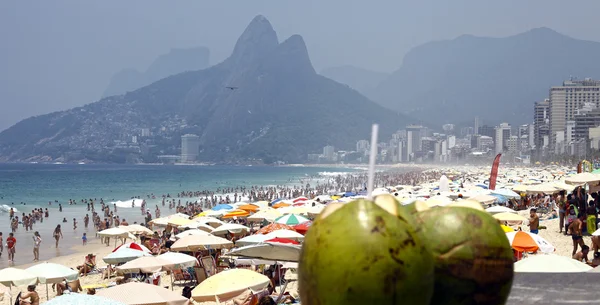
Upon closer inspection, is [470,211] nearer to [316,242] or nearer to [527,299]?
[316,242]

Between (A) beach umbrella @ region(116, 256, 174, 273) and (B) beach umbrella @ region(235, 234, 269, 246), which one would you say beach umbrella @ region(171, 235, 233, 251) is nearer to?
(B) beach umbrella @ region(235, 234, 269, 246)

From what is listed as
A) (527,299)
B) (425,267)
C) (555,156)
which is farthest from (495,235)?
(555,156)

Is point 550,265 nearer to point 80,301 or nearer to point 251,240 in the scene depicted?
point 80,301

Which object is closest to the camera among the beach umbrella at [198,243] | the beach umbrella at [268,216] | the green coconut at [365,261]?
the green coconut at [365,261]

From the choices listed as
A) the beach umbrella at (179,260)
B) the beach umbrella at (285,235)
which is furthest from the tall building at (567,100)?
the beach umbrella at (179,260)

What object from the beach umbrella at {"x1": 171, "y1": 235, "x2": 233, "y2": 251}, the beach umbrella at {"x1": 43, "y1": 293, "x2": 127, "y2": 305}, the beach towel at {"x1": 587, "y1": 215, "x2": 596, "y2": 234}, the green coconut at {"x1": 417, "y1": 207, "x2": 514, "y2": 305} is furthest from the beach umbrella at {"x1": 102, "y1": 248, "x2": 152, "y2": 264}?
the green coconut at {"x1": 417, "y1": 207, "x2": 514, "y2": 305}

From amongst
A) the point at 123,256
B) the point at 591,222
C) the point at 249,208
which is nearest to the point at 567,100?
the point at 249,208

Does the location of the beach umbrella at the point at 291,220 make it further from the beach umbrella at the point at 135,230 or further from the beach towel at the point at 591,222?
the beach towel at the point at 591,222
